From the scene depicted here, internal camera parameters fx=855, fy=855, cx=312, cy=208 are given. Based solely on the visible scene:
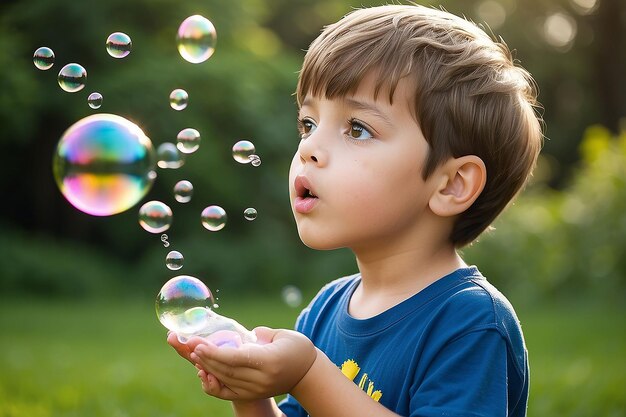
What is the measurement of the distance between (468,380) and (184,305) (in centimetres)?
69

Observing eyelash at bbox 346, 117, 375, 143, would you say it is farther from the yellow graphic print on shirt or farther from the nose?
the yellow graphic print on shirt

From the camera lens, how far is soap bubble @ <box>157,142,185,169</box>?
298 centimetres

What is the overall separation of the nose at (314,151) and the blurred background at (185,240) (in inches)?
90.6

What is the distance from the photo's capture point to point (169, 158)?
3.01m

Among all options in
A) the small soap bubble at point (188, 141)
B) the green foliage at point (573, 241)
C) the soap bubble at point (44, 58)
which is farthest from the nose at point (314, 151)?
the green foliage at point (573, 241)

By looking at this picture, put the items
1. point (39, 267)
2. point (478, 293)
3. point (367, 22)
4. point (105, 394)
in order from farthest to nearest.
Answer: point (39, 267) < point (105, 394) < point (367, 22) < point (478, 293)

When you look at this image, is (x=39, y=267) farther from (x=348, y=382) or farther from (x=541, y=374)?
(x=348, y=382)

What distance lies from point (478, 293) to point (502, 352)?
0.50 ft

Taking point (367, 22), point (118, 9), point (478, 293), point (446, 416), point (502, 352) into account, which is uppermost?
point (118, 9)

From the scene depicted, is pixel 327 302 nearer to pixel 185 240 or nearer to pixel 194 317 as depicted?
pixel 194 317

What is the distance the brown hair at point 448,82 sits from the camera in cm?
201

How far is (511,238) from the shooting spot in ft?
30.9

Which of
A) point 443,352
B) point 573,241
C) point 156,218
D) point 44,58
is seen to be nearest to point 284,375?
point 443,352

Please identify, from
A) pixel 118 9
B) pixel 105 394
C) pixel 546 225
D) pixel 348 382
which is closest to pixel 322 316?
pixel 348 382
